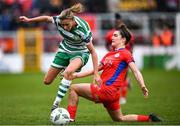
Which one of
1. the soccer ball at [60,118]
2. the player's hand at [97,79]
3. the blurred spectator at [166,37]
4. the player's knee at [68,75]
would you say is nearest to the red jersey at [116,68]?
the player's hand at [97,79]

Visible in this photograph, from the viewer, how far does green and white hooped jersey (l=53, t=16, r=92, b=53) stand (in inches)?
570

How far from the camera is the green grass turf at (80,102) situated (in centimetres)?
1499

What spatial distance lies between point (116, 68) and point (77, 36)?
1301mm

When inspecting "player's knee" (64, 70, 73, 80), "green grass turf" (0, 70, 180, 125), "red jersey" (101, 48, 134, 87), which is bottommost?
"green grass turf" (0, 70, 180, 125)

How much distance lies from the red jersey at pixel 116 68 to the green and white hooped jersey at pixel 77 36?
2.60ft

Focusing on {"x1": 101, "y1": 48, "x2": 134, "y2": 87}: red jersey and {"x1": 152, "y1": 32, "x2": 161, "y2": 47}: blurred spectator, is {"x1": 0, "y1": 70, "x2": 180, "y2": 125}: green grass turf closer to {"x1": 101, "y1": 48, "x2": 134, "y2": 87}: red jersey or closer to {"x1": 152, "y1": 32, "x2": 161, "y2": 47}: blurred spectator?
{"x1": 101, "y1": 48, "x2": 134, "y2": 87}: red jersey

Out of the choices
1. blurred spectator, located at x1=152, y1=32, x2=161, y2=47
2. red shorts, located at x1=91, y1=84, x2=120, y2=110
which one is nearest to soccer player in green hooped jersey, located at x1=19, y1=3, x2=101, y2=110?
red shorts, located at x1=91, y1=84, x2=120, y2=110

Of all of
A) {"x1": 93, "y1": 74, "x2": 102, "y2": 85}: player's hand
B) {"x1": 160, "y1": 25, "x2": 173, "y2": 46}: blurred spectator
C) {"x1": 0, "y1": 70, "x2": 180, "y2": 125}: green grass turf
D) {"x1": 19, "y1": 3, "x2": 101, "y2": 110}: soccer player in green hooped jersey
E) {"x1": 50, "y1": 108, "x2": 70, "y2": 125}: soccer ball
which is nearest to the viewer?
{"x1": 50, "y1": 108, "x2": 70, "y2": 125}: soccer ball

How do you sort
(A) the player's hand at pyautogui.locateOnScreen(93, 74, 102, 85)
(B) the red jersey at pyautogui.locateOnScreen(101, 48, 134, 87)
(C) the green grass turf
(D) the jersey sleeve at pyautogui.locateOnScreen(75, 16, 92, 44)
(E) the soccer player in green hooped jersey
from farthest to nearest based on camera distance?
(C) the green grass turf < (D) the jersey sleeve at pyautogui.locateOnScreen(75, 16, 92, 44) < (E) the soccer player in green hooped jersey < (B) the red jersey at pyautogui.locateOnScreen(101, 48, 134, 87) < (A) the player's hand at pyautogui.locateOnScreen(93, 74, 102, 85)

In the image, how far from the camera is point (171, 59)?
3584 cm

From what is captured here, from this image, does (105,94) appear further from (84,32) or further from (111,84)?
(84,32)

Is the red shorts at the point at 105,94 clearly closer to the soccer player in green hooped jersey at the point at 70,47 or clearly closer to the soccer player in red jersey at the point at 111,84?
the soccer player in red jersey at the point at 111,84

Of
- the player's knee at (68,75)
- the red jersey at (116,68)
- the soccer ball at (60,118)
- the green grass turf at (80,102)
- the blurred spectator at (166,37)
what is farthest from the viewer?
the blurred spectator at (166,37)

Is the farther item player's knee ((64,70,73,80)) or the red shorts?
player's knee ((64,70,73,80))
